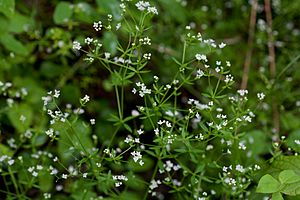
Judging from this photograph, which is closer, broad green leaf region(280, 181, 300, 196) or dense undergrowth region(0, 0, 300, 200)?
broad green leaf region(280, 181, 300, 196)

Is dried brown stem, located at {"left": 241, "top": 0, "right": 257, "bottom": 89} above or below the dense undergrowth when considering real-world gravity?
above

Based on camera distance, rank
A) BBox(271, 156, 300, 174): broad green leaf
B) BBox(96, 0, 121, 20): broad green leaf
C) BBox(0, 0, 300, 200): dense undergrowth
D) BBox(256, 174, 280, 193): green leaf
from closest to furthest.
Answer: BBox(256, 174, 280, 193): green leaf < BBox(271, 156, 300, 174): broad green leaf < BBox(0, 0, 300, 200): dense undergrowth < BBox(96, 0, 121, 20): broad green leaf

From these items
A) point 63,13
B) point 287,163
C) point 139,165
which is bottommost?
point 287,163

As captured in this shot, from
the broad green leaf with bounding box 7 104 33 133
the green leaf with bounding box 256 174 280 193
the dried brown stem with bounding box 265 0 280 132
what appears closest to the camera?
the green leaf with bounding box 256 174 280 193

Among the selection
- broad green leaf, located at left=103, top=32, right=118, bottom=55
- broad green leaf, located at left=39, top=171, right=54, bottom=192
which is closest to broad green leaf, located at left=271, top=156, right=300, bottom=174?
broad green leaf, located at left=39, top=171, right=54, bottom=192

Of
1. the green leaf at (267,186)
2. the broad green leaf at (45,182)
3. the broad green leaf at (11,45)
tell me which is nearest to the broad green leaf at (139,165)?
the broad green leaf at (45,182)

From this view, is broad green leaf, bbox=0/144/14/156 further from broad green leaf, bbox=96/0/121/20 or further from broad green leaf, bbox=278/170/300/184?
broad green leaf, bbox=278/170/300/184

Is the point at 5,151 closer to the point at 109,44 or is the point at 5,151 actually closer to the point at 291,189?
the point at 109,44

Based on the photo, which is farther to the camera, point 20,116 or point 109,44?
point 109,44

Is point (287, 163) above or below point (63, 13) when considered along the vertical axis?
below

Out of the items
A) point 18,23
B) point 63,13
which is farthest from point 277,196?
point 18,23
